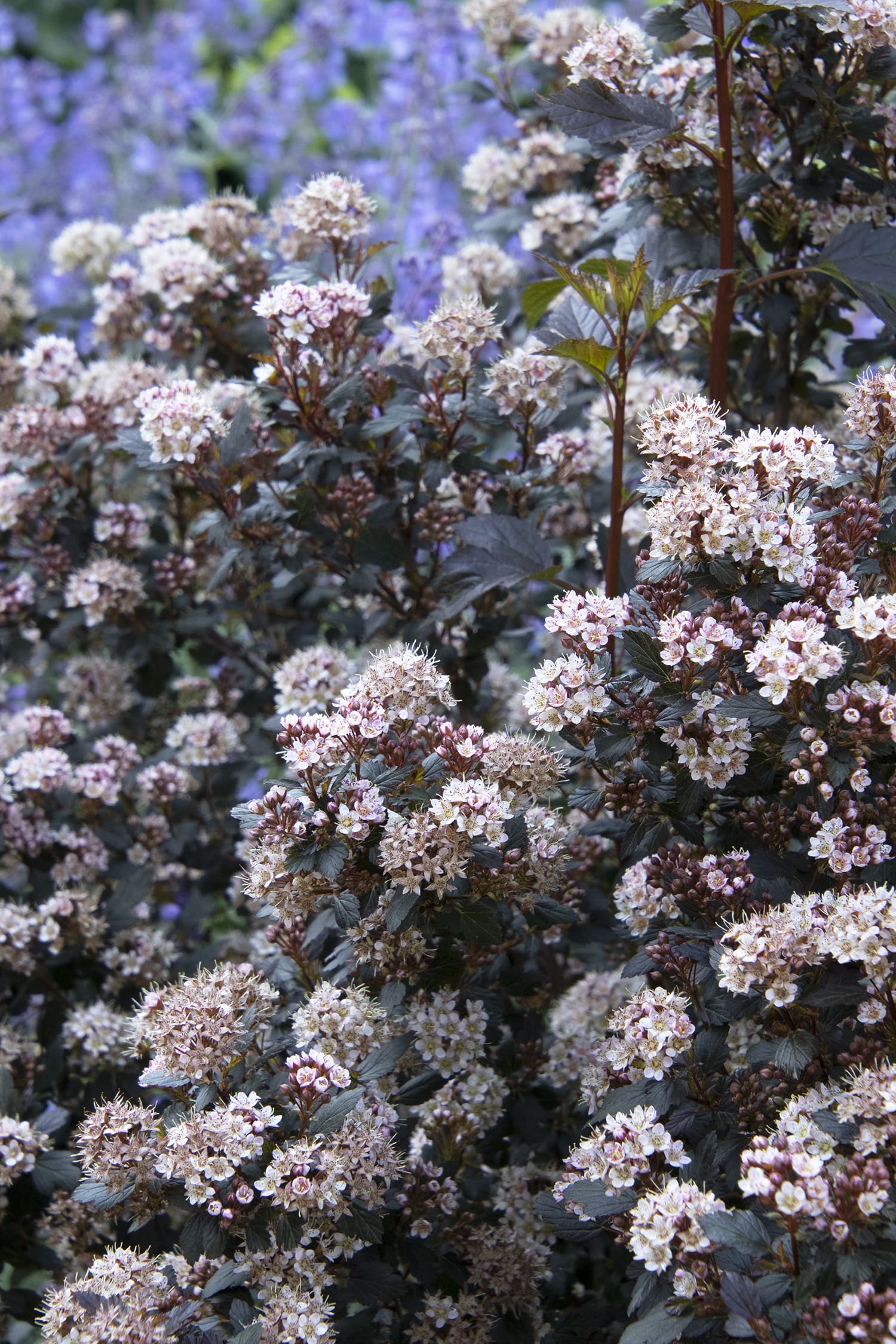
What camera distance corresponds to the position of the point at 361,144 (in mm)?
5605

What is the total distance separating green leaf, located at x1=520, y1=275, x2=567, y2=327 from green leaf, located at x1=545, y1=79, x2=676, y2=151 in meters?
0.20

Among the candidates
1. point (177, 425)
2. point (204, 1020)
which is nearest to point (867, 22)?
point (177, 425)

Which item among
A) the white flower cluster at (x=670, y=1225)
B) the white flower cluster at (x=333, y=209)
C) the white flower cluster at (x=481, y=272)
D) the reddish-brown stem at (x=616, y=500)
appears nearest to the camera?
the white flower cluster at (x=670, y=1225)

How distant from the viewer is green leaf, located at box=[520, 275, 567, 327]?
73.7 inches

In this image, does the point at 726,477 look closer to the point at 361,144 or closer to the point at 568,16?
the point at 568,16

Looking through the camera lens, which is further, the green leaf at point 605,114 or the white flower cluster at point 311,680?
the white flower cluster at point 311,680

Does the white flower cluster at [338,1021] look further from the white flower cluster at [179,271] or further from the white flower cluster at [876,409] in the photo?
the white flower cluster at [179,271]

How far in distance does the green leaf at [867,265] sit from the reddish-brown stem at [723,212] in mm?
134

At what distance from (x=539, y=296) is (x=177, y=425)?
61cm

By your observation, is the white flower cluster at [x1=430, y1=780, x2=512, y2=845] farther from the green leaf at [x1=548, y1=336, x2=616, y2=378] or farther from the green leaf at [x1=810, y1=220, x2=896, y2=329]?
the green leaf at [x1=810, y1=220, x2=896, y2=329]

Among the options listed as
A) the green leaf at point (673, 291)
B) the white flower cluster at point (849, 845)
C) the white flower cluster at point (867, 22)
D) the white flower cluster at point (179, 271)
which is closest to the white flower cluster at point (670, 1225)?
the white flower cluster at point (849, 845)

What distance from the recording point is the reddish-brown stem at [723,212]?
5.85 ft

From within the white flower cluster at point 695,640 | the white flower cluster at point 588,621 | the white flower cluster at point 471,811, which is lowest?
the white flower cluster at point 471,811

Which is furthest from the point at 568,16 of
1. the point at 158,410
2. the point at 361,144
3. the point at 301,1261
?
the point at 361,144
